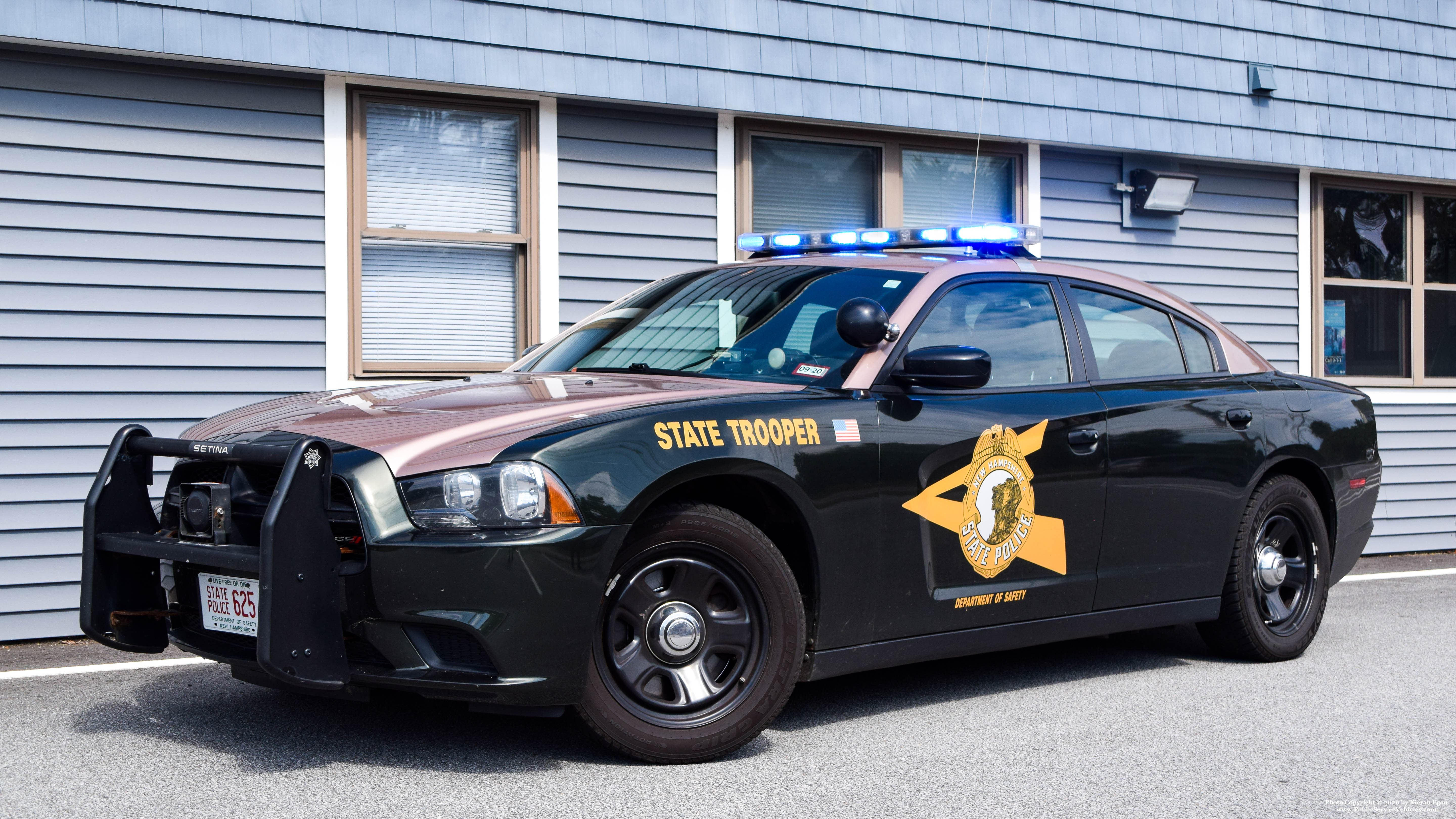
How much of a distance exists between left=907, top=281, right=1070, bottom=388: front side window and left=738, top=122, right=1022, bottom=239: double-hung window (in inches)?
121

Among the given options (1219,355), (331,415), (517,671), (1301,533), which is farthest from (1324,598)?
(331,415)

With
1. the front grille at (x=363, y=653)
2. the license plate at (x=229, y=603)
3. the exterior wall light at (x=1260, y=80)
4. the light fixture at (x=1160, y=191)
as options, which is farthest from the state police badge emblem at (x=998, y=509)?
the exterior wall light at (x=1260, y=80)

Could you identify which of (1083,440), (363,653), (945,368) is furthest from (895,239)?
(363,653)

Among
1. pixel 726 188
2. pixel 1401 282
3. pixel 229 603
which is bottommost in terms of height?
pixel 229 603

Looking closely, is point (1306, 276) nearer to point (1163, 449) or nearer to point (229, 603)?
point (1163, 449)

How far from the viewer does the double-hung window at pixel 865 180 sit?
27.5 ft

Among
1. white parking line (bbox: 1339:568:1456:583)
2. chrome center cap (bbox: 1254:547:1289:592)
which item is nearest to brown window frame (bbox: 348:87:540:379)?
chrome center cap (bbox: 1254:547:1289:592)

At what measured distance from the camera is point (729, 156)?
812 centimetres

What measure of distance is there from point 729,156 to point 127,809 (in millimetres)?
5540

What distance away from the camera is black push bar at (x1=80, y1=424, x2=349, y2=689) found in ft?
11.3

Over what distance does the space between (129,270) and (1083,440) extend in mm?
4561

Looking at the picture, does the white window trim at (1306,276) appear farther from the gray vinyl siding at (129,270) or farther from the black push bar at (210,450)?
the black push bar at (210,450)

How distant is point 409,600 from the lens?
350 cm

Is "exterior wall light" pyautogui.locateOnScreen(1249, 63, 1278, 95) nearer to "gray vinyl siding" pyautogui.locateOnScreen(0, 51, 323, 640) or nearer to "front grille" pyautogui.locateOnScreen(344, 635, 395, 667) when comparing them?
"gray vinyl siding" pyautogui.locateOnScreen(0, 51, 323, 640)
